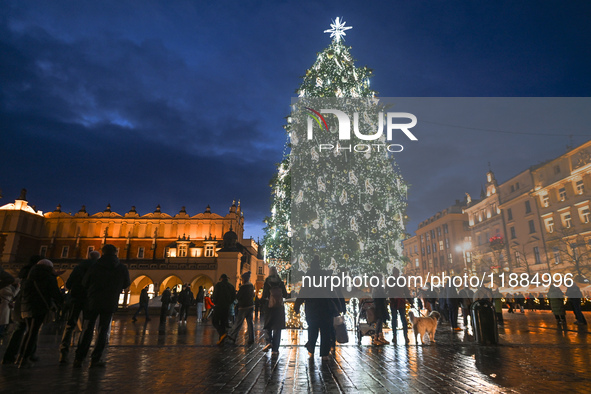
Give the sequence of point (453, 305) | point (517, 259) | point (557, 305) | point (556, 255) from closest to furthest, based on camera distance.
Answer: point (453, 305) < point (557, 305) < point (556, 255) < point (517, 259)

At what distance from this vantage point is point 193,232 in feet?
205

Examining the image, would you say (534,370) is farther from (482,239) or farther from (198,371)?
(482,239)

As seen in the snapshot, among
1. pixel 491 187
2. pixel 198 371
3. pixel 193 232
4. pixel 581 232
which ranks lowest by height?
pixel 198 371

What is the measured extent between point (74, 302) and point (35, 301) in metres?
0.55

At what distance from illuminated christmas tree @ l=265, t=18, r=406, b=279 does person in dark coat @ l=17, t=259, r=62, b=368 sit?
1006cm

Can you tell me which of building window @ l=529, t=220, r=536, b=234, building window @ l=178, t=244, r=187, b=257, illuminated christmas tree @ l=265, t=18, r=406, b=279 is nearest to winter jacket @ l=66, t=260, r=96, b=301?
illuminated christmas tree @ l=265, t=18, r=406, b=279

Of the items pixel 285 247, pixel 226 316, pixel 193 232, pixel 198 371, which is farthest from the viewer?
pixel 193 232

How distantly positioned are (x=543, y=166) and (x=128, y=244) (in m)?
61.1

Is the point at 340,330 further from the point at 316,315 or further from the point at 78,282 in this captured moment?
the point at 78,282

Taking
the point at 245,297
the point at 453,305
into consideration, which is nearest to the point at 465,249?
the point at 453,305

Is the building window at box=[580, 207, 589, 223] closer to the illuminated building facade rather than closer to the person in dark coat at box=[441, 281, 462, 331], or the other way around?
the person in dark coat at box=[441, 281, 462, 331]

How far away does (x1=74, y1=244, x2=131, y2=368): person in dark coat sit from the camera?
563cm

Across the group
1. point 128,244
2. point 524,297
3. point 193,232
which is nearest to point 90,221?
point 128,244

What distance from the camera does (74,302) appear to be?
19.9 feet
